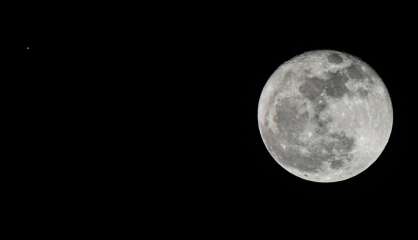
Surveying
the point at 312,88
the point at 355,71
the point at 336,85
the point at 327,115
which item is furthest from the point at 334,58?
the point at 327,115

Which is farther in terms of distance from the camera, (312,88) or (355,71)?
(355,71)

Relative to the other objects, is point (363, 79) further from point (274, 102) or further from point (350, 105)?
point (274, 102)

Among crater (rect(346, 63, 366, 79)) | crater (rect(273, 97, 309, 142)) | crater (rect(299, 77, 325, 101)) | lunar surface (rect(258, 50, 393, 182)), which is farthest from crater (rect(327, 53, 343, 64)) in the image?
crater (rect(273, 97, 309, 142))

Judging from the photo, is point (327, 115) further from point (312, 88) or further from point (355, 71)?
point (355, 71)

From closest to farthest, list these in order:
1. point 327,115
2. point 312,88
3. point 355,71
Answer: point 327,115 → point 312,88 → point 355,71

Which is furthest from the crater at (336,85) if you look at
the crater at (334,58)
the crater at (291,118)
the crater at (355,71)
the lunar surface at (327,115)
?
the crater at (291,118)

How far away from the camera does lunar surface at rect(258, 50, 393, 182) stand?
5.86 metres

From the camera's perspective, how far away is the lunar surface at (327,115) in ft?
19.2

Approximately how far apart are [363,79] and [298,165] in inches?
59.8

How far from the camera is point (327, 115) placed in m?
5.83

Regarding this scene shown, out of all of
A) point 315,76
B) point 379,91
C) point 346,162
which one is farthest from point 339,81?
point 346,162

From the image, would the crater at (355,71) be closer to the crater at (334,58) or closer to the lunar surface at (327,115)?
the lunar surface at (327,115)

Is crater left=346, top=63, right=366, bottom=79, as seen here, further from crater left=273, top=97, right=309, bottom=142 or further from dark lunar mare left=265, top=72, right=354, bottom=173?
crater left=273, top=97, right=309, bottom=142

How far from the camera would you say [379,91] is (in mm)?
6223
